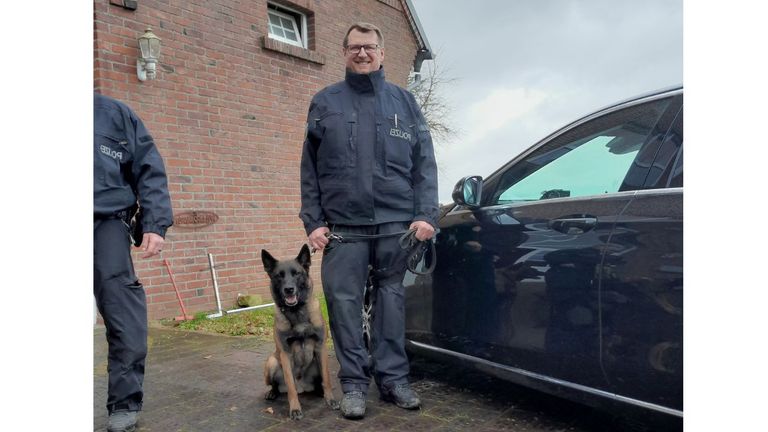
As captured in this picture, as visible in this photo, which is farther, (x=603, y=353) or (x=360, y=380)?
(x=360, y=380)

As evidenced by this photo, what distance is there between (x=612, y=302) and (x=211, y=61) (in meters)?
5.90

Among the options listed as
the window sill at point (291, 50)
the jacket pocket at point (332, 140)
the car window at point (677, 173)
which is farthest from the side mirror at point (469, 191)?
the window sill at point (291, 50)

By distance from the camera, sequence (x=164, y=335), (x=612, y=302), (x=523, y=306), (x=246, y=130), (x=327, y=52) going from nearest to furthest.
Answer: (x=612, y=302)
(x=523, y=306)
(x=164, y=335)
(x=246, y=130)
(x=327, y=52)

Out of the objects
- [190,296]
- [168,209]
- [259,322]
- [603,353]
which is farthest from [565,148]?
[190,296]

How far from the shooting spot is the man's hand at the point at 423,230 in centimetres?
325

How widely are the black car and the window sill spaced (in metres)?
5.04

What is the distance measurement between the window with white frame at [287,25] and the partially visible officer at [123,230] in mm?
5458

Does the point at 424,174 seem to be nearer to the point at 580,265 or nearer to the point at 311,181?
the point at 311,181

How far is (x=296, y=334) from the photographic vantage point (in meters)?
3.38

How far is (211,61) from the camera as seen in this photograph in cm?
699

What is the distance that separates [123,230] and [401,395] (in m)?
1.71

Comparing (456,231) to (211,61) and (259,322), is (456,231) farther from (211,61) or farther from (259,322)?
(211,61)

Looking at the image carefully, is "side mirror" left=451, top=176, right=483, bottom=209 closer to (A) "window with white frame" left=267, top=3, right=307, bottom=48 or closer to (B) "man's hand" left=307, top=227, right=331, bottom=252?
(B) "man's hand" left=307, top=227, right=331, bottom=252

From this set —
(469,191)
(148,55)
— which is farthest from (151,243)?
(148,55)
